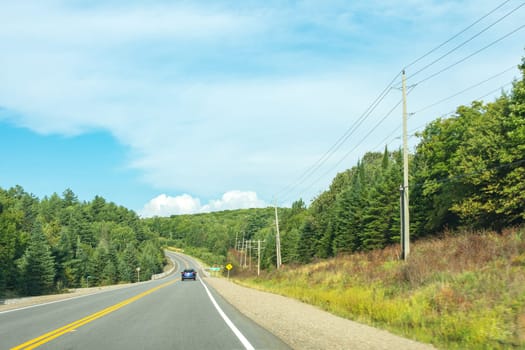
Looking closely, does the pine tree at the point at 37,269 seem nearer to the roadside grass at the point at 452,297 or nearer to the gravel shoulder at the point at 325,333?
the roadside grass at the point at 452,297

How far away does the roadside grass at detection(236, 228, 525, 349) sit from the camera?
1031cm

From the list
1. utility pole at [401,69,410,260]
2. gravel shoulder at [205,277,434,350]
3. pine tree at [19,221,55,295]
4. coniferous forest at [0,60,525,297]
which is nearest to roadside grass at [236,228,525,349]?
gravel shoulder at [205,277,434,350]

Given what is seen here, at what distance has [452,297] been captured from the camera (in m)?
13.2

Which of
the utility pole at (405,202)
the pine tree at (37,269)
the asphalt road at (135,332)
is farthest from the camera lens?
the pine tree at (37,269)

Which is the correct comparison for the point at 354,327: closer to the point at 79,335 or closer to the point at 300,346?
the point at 300,346

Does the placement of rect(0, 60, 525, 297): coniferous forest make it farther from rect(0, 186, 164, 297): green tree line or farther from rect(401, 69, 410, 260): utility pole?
rect(401, 69, 410, 260): utility pole

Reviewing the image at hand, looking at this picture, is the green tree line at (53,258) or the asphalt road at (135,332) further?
the green tree line at (53,258)

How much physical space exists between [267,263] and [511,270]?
103762 millimetres

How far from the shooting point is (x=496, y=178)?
34094mm

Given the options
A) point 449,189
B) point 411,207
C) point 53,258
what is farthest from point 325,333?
point 53,258

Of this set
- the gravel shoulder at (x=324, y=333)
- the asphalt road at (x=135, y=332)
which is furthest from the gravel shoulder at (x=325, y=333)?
the asphalt road at (x=135, y=332)

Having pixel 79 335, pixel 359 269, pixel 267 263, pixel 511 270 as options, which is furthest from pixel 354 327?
pixel 267 263

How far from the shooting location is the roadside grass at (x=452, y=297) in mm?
10312

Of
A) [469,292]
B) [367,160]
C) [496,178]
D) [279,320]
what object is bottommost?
[279,320]
